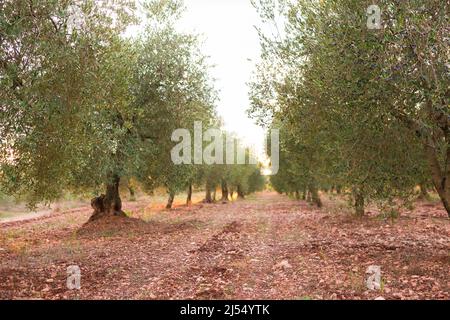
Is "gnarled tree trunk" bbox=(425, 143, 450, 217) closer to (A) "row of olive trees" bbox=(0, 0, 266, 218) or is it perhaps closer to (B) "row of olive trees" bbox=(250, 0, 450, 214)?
(B) "row of olive trees" bbox=(250, 0, 450, 214)

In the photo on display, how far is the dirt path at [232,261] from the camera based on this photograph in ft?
40.7

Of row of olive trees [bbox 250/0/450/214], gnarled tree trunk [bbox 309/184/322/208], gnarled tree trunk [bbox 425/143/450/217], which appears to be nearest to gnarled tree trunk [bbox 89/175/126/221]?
row of olive trees [bbox 250/0/450/214]

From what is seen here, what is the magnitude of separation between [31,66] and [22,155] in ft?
10.4

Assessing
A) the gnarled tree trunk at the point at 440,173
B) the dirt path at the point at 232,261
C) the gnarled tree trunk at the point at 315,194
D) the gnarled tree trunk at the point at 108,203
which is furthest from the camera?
the gnarled tree trunk at the point at 315,194

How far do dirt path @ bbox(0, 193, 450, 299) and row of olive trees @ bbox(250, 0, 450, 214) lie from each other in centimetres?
309

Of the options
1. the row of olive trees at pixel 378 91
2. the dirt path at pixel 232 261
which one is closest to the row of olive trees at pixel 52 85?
the dirt path at pixel 232 261

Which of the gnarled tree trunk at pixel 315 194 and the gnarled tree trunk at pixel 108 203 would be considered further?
the gnarled tree trunk at pixel 315 194

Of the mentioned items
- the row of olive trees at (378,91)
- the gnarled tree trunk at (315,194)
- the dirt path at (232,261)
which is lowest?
the dirt path at (232,261)

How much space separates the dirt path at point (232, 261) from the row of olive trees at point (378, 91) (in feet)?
10.1

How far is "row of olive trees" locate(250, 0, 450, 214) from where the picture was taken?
40.8 ft

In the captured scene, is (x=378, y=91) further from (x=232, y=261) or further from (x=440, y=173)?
(x=232, y=261)

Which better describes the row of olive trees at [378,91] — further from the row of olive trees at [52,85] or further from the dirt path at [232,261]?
the row of olive trees at [52,85]

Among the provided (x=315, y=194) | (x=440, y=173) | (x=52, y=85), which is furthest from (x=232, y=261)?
(x=315, y=194)

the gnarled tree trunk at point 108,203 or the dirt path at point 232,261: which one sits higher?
the gnarled tree trunk at point 108,203
